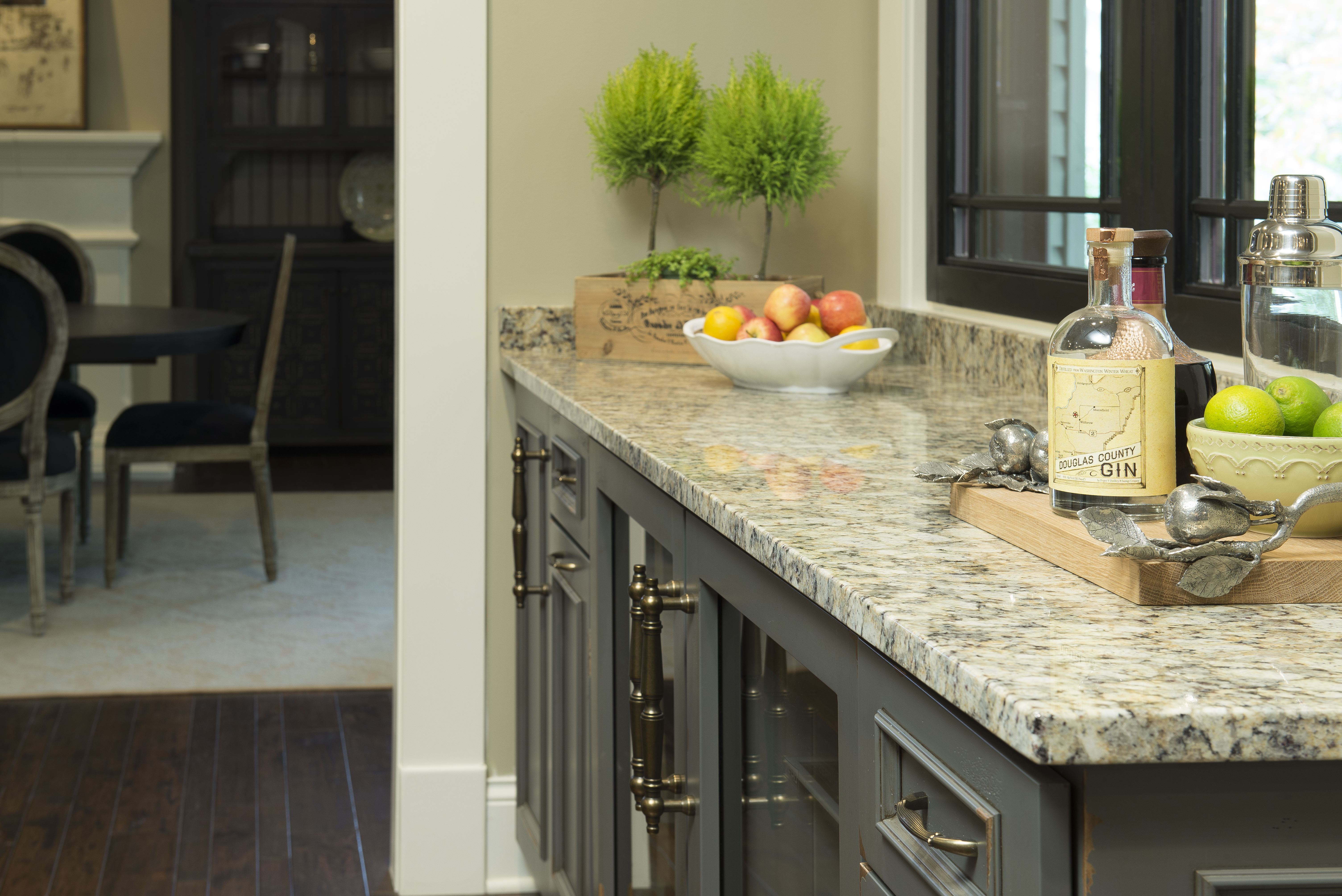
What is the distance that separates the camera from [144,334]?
13.5 ft

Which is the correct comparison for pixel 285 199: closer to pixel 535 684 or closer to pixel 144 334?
pixel 144 334

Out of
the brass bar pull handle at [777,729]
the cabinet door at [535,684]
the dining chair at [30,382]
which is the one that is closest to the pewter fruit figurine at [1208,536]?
the brass bar pull handle at [777,729]

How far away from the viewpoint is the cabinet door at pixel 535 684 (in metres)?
2.07

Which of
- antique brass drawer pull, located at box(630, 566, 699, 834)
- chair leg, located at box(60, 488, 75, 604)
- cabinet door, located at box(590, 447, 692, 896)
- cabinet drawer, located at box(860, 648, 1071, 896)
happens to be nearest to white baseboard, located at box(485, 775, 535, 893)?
cabinet door, located at box(590, 447, 692, 896)

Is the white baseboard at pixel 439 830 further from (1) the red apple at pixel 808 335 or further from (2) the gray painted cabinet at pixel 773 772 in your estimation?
(1) the red apple at pixel 808 335

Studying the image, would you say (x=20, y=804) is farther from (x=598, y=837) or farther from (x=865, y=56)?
(x=865, y=56)

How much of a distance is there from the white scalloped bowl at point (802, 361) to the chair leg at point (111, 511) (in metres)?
3.01

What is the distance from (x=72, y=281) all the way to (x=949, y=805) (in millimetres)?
5206

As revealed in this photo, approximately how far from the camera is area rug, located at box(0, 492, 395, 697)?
3.57 meters

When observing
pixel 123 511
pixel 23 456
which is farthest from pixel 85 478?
pixel 23 456

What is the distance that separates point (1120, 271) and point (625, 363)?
1.35m

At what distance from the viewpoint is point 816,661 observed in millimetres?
910

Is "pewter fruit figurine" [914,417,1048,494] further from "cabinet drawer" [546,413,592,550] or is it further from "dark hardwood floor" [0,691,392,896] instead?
"dark hardwood floor" [0,691,392,896]

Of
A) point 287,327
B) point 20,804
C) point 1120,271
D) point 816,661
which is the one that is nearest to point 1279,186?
point 1120,271
